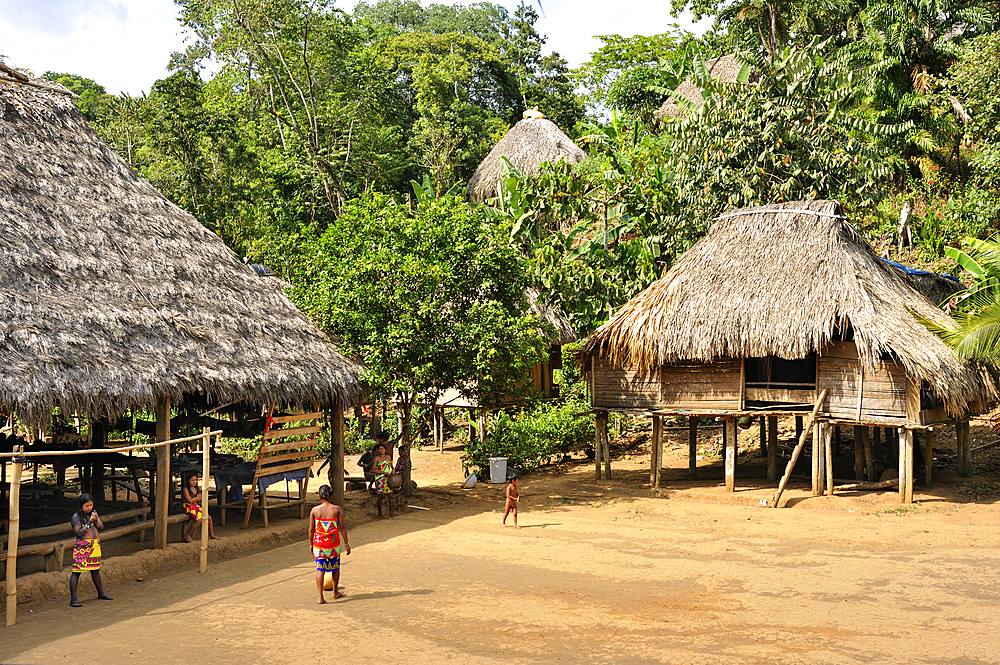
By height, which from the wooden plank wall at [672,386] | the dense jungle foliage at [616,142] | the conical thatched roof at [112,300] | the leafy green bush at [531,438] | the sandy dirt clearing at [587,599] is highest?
the dense jungle foliage at [616,142]

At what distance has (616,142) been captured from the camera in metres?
23.4

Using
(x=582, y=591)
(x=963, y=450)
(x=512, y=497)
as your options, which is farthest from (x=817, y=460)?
(x=582, y=591)

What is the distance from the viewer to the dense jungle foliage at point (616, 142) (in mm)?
19781

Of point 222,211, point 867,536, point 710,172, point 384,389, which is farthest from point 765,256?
point 222,211

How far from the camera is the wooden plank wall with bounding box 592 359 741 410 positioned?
1591 cm

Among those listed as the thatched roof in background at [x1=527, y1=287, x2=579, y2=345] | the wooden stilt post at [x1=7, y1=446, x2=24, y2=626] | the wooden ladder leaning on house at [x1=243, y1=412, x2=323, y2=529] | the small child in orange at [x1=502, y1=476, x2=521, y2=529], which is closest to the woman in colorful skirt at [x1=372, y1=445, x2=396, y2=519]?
the wooden ladder leaning on house at [x1=243, y1=412, x2=323, y2=529]

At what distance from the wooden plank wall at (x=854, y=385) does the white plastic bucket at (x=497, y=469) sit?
615 centimetres

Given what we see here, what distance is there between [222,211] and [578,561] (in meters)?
18.5

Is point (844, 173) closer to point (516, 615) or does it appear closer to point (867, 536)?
point (867, 536)

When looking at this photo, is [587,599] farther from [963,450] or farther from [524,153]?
[524,153]

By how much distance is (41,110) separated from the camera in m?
12.7

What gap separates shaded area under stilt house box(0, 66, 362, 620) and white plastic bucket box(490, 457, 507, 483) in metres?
4.32

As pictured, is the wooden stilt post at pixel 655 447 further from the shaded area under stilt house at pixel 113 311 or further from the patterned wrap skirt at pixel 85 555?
the patterned wrap skirt at pixel 85 555

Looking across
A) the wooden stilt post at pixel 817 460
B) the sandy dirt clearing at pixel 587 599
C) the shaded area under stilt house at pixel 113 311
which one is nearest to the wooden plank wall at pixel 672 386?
the wooden stilt post at pixel 817 460
